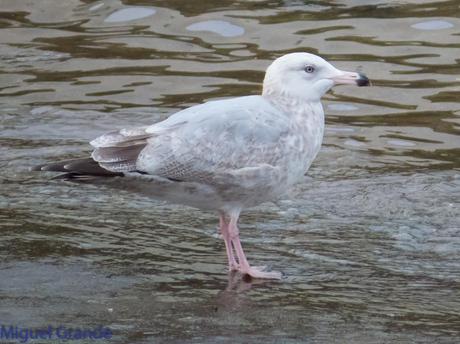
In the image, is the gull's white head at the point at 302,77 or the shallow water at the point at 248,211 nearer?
the shallow water at the point at 248,211

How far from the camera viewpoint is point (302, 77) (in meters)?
7.07

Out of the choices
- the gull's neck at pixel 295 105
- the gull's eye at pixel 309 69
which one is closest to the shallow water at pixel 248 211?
the gull's neck at pixel 295 105

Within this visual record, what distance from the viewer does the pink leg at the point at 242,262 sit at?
21.6 feet

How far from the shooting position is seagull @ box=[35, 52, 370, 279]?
662 centimetres

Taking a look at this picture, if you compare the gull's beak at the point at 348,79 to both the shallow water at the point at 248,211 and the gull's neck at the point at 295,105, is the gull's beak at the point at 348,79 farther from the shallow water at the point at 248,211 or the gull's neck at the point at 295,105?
the shallow water at the point at 248,211

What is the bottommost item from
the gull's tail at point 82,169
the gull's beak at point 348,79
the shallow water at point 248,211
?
the shallow water at point 248,211

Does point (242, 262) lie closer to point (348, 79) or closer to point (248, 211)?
point (348, 79)

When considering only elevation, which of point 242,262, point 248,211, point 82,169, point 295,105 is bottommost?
point 248,211

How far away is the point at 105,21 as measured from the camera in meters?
13.4

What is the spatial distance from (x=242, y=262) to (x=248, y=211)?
1.58 metres

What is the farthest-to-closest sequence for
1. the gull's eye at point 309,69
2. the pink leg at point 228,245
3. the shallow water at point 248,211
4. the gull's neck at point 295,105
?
the gull's eye at point 309,69
the gull's neck at point 295,105
the pink leg at point 228,245
the shallow water at point 248,211

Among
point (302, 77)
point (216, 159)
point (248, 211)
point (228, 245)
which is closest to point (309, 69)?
point (302, 77)

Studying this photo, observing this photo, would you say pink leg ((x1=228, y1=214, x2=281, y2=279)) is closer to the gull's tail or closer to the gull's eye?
the gull's tail

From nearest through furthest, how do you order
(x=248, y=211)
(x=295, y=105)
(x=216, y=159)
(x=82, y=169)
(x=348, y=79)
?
1. (x=82, y=169)
2. (x=216, y=159)
3. (x=295, y=105)
4. (x=348, y=79)
5. (x=248, y=211)
